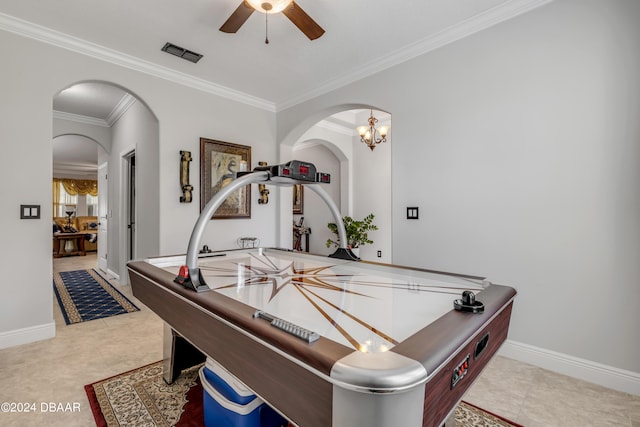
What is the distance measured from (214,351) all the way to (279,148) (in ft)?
12.2

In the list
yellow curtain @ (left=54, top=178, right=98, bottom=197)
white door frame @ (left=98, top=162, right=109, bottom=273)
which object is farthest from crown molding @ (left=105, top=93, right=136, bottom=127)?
yellow curtain @ (left=54, top=178, right=98, bottom=197)

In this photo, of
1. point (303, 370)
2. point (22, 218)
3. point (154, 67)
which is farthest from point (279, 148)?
point (303, 370)

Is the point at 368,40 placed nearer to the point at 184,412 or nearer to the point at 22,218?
the point at 184,412

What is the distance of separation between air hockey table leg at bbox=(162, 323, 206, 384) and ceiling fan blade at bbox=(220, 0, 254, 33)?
2078 millimetres

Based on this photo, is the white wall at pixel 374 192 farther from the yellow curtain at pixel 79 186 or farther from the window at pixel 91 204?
the window at pixel 91 204

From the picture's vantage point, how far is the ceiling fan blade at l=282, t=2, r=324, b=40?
201cm

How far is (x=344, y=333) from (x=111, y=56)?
3.59 metres

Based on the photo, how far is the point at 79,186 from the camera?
11.1 meters

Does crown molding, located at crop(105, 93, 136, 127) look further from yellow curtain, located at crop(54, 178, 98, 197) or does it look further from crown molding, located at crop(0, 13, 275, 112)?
yellow curtain, located at crop(54, 178, 98, 197)

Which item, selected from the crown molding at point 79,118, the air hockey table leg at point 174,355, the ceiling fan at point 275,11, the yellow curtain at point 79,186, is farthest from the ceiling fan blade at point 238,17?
the yellow curtain at point 79,186

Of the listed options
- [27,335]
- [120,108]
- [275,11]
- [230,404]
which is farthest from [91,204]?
[230,404]

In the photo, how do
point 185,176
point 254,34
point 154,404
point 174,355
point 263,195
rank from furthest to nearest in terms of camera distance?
point 263,195
point 185,176
point 254,34
point 174,355
point 154,404

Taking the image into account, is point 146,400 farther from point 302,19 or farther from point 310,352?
point 302,19

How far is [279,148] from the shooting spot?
4.51 meters
